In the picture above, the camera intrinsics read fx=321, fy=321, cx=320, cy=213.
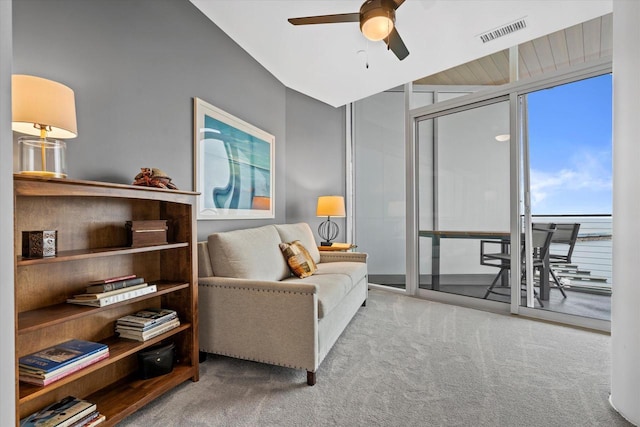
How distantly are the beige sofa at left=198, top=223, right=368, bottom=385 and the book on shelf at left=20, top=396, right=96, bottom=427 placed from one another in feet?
2.73

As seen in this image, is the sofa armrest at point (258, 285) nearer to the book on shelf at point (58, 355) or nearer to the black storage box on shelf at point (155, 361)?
the black storage box on shelf at point (155, 361)

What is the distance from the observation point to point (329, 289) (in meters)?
2.41

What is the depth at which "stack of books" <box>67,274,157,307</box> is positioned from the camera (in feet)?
4.94

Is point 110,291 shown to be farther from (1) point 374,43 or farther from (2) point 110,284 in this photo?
(1) point 374,43

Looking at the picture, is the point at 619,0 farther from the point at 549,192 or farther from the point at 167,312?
the point at 167,312

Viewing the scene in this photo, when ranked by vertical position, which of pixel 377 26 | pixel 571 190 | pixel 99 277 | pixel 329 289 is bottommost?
pixel 329 289

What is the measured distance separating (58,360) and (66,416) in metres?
0.25

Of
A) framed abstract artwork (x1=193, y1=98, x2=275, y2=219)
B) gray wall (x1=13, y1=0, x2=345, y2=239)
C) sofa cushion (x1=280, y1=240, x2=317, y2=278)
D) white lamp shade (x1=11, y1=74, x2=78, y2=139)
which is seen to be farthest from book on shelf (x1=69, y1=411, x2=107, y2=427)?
sofa cushion (x1=280, y1=240, x2=317, y2=278)

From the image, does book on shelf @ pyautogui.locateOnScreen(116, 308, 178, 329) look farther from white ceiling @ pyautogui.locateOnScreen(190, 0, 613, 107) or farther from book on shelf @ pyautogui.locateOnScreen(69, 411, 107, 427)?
white ceiling @ pyautogui.locateOnScreen(190, 0, 613, 107)

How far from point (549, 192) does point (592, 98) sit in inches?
36.0

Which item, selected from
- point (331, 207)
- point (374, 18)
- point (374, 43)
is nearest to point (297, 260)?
point (331, 207)

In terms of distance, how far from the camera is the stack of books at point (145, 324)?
1.77 meters

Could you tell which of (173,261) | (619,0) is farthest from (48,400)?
(619,0)

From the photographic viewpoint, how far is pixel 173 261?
82.0 inches
